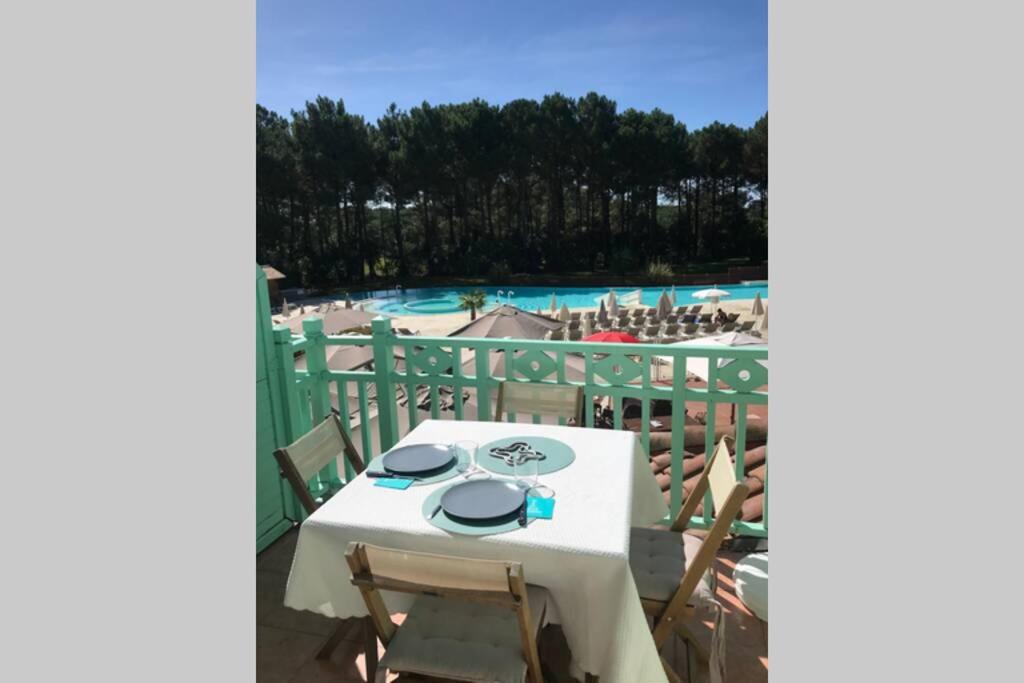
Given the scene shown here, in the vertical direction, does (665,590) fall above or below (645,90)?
below

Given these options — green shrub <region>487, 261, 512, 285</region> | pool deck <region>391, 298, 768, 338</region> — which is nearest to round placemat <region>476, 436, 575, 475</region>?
pool deck <region>391, 298, 768, 338</region>

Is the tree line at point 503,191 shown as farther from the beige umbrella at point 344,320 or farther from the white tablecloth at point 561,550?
the white tablecloth at point 561,550

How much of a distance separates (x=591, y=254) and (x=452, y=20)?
14.4m

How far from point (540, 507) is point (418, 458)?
2.02ft

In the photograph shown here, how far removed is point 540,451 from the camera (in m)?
2.36

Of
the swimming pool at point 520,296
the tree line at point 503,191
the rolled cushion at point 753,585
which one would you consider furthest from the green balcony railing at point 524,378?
the tree line at point 503,191

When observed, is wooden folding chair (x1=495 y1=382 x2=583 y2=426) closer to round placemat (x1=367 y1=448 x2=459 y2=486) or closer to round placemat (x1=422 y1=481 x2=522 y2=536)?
round placemat (x1=367 y1=448 x2=459 y2=486)

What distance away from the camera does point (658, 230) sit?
34.2m

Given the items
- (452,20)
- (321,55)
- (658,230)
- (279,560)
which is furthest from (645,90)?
(279,560)

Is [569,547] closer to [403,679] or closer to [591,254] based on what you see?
[403,679]
